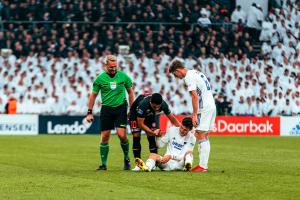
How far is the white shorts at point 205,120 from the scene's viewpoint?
17.4m

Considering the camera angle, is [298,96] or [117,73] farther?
[298,96]

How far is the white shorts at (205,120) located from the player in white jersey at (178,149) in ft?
0.88

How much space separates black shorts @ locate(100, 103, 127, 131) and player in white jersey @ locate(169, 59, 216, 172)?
56.9 inches

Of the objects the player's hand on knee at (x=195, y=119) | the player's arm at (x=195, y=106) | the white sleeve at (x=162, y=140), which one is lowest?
the white sleeve at (x=162, y=140)

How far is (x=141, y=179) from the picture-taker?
50.9ft

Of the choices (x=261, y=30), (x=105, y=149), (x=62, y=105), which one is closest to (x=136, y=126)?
(x=105, y=149)

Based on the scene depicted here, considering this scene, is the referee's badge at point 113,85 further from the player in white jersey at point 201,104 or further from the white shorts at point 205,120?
the white shorts at point 205,120

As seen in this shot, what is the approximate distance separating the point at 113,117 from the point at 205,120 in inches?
74.8

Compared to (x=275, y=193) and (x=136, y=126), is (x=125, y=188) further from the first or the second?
(x=136, y=126)

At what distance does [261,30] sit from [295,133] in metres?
6.78

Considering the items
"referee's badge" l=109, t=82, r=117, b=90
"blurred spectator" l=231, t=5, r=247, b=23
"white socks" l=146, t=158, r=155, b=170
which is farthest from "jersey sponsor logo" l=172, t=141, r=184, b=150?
"blurred spectator" l=231, t=5, r=247, b=23

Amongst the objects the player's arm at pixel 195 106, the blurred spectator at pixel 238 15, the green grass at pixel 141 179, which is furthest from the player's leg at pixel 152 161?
the blurred spectator at pixel 238 15

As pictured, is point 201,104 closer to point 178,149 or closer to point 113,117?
point 178,149

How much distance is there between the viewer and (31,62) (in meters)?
41.6
